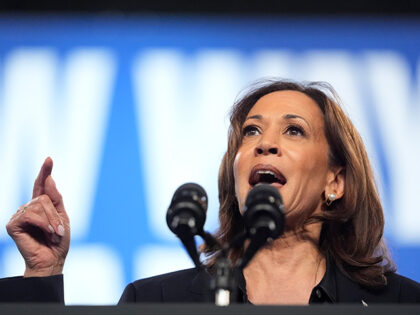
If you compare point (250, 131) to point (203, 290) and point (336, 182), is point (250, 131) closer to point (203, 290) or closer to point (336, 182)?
point (336, 182)

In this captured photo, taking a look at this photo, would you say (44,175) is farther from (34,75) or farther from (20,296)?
(34,75)

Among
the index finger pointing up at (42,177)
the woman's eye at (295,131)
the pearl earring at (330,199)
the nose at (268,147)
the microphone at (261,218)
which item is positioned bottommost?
the microphone at (261,218)

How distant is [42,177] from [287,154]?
751mm

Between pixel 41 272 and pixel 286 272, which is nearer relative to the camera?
pixel 41 272

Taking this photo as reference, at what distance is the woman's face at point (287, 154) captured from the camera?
2.22 metres

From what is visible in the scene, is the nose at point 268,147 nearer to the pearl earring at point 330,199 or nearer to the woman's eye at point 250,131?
the woman's eye at point 250,131

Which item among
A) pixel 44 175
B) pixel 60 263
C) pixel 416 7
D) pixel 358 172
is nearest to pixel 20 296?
pixel 60 263

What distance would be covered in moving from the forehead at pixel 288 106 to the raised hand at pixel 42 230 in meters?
0.75

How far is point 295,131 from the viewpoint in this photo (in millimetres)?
2324

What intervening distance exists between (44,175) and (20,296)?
0.35 metres

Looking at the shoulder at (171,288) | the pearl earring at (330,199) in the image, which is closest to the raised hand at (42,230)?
the shoulder at (171,288)

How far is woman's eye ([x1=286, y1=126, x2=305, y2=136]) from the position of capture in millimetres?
2318

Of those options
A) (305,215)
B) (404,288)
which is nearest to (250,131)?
(305,215)

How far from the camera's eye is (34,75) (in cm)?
309
